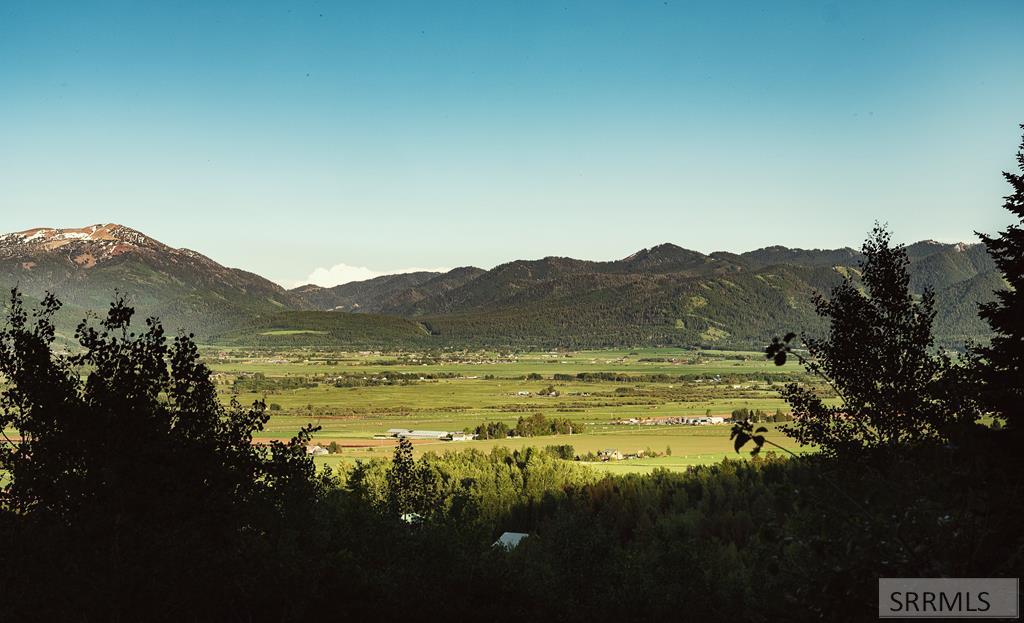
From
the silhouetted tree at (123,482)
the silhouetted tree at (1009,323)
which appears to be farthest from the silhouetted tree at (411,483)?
the silhouetted tree at (1009,323)

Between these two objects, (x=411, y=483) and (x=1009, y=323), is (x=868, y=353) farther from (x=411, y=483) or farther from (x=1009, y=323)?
(x=411, y=483)

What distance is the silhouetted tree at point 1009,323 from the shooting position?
24.2m

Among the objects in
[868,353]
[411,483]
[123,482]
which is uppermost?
[868,353]

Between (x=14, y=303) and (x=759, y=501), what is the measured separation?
220 ft

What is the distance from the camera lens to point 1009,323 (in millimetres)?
25344

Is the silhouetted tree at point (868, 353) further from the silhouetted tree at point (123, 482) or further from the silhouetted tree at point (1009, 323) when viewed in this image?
the silhouetted tree at point (123, 482)

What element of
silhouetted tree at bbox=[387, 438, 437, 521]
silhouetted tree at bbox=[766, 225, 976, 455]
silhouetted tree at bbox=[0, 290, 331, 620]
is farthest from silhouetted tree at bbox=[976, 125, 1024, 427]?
silhouetted tree at bbox=[387, 438, 437, 521]

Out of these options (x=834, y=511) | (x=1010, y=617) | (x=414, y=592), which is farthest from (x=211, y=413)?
(x=1010, y=617)

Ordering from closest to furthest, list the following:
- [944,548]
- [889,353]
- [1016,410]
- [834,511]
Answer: [944,548]
[834,511]
[1016,410]
[889,353]

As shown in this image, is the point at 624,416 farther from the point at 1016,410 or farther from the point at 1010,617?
the point at 1010,617

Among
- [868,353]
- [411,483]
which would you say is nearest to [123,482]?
[868,353]

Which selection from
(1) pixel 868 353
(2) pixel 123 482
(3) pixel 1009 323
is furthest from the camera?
(1) pixel 868 353

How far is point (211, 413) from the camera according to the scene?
84.6 ft

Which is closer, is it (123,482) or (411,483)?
(123,482)
